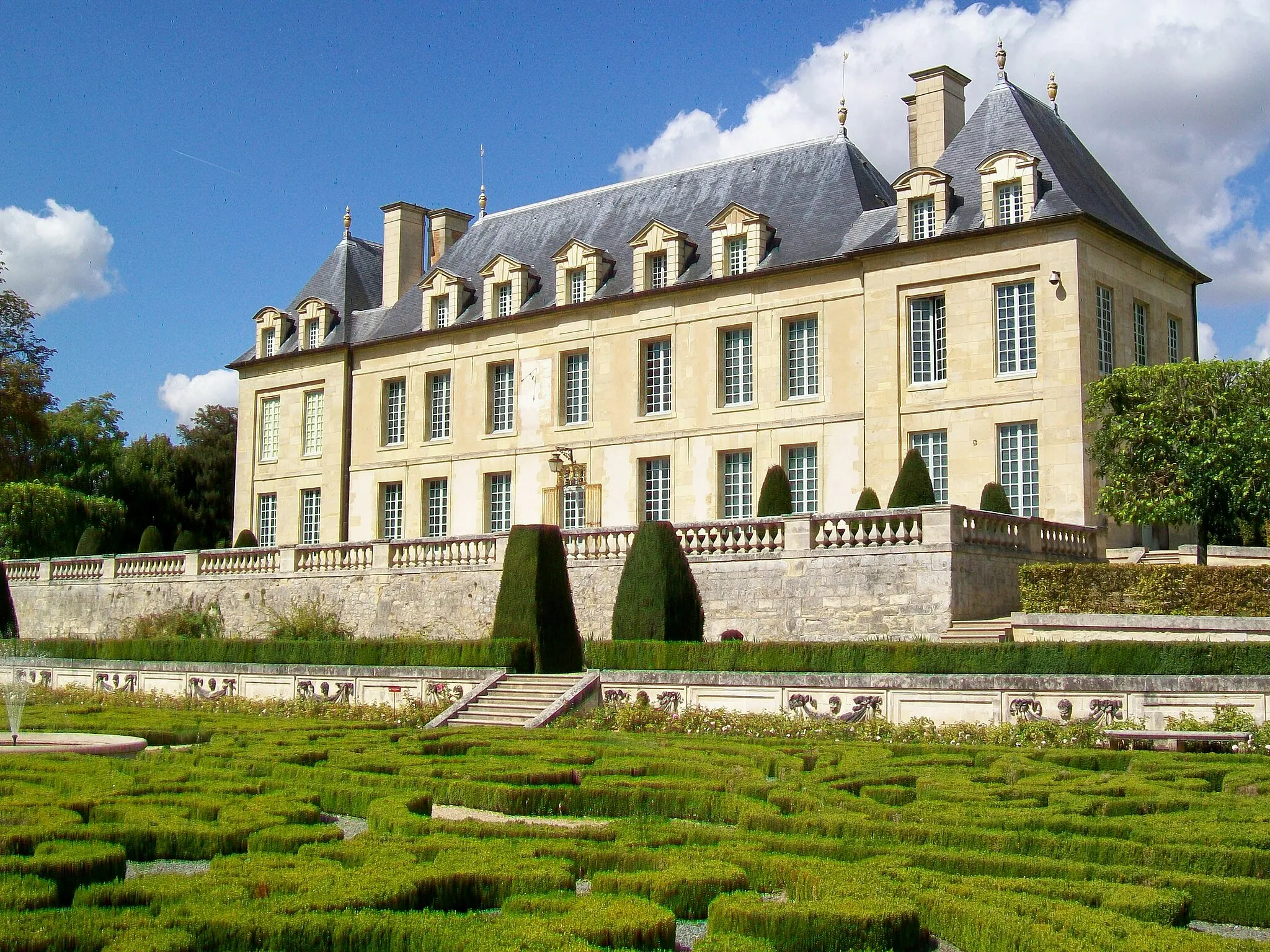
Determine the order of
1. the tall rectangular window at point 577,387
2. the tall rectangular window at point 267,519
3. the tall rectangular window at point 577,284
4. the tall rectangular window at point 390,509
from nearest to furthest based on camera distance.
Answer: the tall rectangular window at point 577,387 → the tall rectangular window at point 577,284 → the tall rectangular window at point 390,509 → the tall rectangular window at point 267,519

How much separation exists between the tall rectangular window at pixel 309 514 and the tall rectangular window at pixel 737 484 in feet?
42.3

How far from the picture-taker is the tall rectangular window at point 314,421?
121 ft

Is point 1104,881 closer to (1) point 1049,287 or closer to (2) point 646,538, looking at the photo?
(2) point 646,538

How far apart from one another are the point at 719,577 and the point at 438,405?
46.9 feet

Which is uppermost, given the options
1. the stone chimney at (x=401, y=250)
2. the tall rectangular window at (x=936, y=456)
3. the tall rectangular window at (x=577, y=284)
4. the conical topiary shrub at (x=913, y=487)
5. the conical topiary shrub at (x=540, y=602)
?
the stone chimney at (x=401, y=250)

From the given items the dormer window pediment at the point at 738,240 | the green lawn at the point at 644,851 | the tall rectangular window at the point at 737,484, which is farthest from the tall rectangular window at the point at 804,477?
the green lawn at the point at 644,851

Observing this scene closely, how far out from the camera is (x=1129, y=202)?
29.4 meters

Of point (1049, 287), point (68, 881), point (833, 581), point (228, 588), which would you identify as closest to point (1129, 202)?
point (1049, 287)

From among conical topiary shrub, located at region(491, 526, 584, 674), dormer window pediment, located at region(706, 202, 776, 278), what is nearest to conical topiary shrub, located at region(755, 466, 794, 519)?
conical topiary shrub, located at region(491, 526, 584, 674)

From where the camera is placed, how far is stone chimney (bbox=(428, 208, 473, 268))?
38719 mm

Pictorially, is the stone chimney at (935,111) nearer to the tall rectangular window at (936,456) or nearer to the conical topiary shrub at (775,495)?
the tall rectangular window at (936,456)

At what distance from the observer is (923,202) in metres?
26.9

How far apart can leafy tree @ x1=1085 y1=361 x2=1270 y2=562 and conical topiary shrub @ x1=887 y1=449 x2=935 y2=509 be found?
2.97m

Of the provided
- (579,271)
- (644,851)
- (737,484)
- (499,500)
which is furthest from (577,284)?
(644,851)
